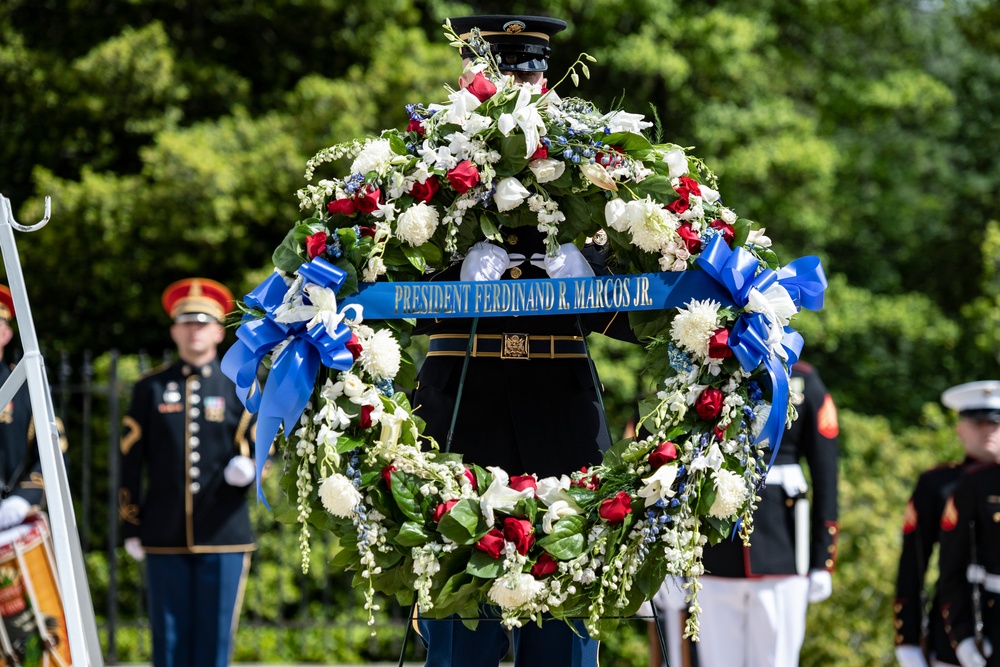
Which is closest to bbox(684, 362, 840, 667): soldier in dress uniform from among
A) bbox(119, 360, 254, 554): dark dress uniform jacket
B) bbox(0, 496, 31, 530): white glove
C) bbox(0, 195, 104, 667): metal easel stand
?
bbox(119, 360, 254, 554): dark dress uniform jacket

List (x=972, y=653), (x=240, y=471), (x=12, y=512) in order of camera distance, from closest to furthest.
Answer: (x=972, y=653), (x=12, y=512), (x=240, y=471)

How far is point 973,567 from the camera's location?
5203 mm

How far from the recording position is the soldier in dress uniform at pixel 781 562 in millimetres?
5387

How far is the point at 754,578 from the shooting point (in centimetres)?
538

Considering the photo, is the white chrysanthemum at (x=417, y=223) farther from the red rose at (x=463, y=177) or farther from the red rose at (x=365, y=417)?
the red rose at (x=365, y=417)

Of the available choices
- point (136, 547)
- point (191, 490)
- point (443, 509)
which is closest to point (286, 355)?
point (443, 509)

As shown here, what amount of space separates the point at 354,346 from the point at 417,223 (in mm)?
321

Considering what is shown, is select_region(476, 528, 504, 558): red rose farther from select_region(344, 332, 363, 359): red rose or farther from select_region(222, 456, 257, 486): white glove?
select_region(222, 456, 257, 486): white glove

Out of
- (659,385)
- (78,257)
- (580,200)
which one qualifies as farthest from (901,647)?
(78,257)

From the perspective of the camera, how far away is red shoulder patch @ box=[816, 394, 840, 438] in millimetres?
5562

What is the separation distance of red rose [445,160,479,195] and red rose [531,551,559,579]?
86 centimetres

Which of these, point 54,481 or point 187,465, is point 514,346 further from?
point 187,465

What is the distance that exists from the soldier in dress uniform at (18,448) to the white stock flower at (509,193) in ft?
11.6

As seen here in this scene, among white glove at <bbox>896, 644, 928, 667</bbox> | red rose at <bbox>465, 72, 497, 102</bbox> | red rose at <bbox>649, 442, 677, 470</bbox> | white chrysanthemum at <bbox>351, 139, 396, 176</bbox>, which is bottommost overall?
white glove at <bbox>896, 644, 928, 667</bbox>
